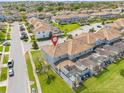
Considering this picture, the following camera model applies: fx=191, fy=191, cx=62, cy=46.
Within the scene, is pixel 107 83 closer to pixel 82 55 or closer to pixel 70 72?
pixel 70 72

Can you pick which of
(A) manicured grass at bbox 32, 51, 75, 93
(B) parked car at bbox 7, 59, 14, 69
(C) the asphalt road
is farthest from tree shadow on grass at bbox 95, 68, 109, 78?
(B) parked car at bbox 7, 59, 14, 69

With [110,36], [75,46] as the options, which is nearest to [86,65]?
[75,46]

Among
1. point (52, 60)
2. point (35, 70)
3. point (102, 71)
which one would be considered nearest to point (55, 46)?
point (52, 60)

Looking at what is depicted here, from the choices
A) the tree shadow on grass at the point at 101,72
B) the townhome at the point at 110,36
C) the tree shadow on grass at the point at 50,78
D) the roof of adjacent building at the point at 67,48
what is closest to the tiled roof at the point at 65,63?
the roof of adjacent building at the point at 67,48

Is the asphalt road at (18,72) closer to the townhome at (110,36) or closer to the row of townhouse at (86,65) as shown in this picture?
the row of townhouse at (86,65)

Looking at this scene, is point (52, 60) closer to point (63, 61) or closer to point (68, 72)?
point (63, 61)

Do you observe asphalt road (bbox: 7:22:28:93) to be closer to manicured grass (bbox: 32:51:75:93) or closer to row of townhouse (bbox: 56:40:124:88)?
manicured grass (bbox: 32:51:75:93)

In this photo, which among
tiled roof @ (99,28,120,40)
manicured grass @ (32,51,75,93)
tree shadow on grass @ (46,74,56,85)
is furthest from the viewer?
tiled roof @ (99,28,120,40)
